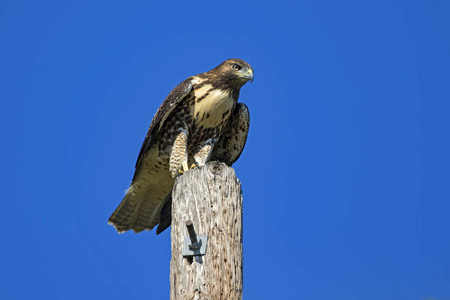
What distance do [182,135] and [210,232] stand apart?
253 cm

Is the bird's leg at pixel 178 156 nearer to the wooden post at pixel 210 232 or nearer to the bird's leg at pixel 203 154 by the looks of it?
the bird's leg at pixel 203 154

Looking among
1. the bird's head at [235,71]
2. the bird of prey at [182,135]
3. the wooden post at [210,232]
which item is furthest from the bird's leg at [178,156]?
the wooden post at [210,232]

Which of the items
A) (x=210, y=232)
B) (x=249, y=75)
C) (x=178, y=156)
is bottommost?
(x=210, y=232)

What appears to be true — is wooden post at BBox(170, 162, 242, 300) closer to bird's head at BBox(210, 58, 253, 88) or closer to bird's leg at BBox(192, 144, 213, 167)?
bird's leg at BBox(192, 144, 213, 167)

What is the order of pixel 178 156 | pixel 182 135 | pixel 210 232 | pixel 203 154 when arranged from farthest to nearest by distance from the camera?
1. pixel 203 154
2. pixel 182 135
3. pixel 178 156
4. pixel 210 232

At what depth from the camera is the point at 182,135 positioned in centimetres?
711

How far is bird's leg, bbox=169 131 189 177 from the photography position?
22.8ft

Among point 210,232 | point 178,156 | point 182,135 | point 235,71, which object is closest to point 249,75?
point 235,71

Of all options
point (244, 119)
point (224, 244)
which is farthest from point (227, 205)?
point (244, 119)

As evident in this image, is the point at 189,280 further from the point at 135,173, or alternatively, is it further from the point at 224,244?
the point at 135,173

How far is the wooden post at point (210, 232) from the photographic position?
4.53 meters

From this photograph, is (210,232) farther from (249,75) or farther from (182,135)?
(249,75)

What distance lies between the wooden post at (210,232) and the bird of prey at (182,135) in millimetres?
1856

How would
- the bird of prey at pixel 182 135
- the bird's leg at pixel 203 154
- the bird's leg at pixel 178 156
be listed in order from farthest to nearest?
the bird's leg at pixel 203 154 → the bird of prey at pixel 182 135 → the bird's leg at pixel 178 156
